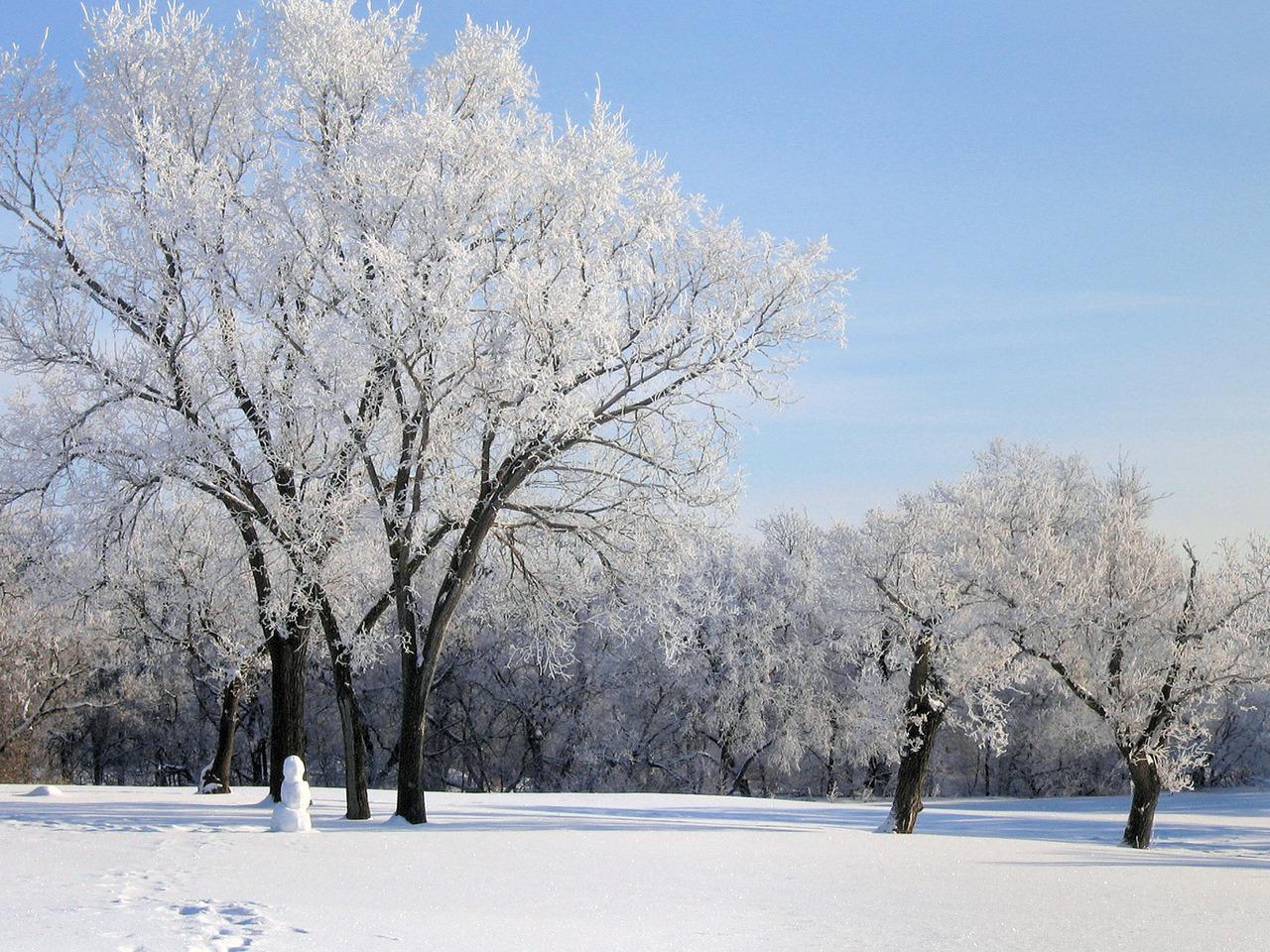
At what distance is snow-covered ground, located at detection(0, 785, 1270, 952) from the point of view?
8852 mm

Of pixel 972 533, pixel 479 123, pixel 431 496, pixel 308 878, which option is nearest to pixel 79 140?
pixel 479 123

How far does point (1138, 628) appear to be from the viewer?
76.5 feet

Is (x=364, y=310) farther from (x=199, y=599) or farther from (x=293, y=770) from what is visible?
(x=199, y=599)

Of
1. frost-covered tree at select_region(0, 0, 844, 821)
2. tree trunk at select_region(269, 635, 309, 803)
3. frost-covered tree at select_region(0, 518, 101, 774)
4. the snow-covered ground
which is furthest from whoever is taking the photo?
frost-covered tree at select_region(0, 518, 101, 774)

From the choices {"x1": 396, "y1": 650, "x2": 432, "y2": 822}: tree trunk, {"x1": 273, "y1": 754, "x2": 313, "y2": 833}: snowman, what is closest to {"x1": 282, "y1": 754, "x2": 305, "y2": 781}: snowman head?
{"x1": 273, "y1": 754, "x2": 313, "y2": 833}: snowman

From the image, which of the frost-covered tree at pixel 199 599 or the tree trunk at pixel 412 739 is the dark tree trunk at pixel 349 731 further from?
the frost-covered tree at pixel 199 599

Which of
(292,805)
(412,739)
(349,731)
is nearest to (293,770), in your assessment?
(292,805)

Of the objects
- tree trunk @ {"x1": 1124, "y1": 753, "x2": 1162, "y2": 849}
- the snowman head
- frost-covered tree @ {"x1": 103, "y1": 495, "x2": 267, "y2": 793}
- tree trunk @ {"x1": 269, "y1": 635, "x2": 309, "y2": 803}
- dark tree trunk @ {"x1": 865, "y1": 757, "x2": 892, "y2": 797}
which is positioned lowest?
dark tree trunk @ {"x1": 865, "y1": 757, "x2": 892, "y2": 797}

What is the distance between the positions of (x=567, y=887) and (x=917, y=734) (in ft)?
41.9

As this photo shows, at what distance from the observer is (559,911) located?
10.3m

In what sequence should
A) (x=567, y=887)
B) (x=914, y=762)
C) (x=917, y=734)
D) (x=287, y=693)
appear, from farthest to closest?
(x=914, y=762) < (x=917, y=734) < (x=287, y=693) < (x=567, y=887)

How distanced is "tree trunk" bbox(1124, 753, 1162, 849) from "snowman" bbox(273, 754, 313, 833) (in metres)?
15.8

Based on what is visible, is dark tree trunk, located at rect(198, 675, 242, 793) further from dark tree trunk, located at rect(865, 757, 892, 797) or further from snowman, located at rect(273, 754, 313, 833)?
dark tree trunk, located at rect(865, 757, 892, 797)

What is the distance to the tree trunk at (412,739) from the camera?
1822cm
